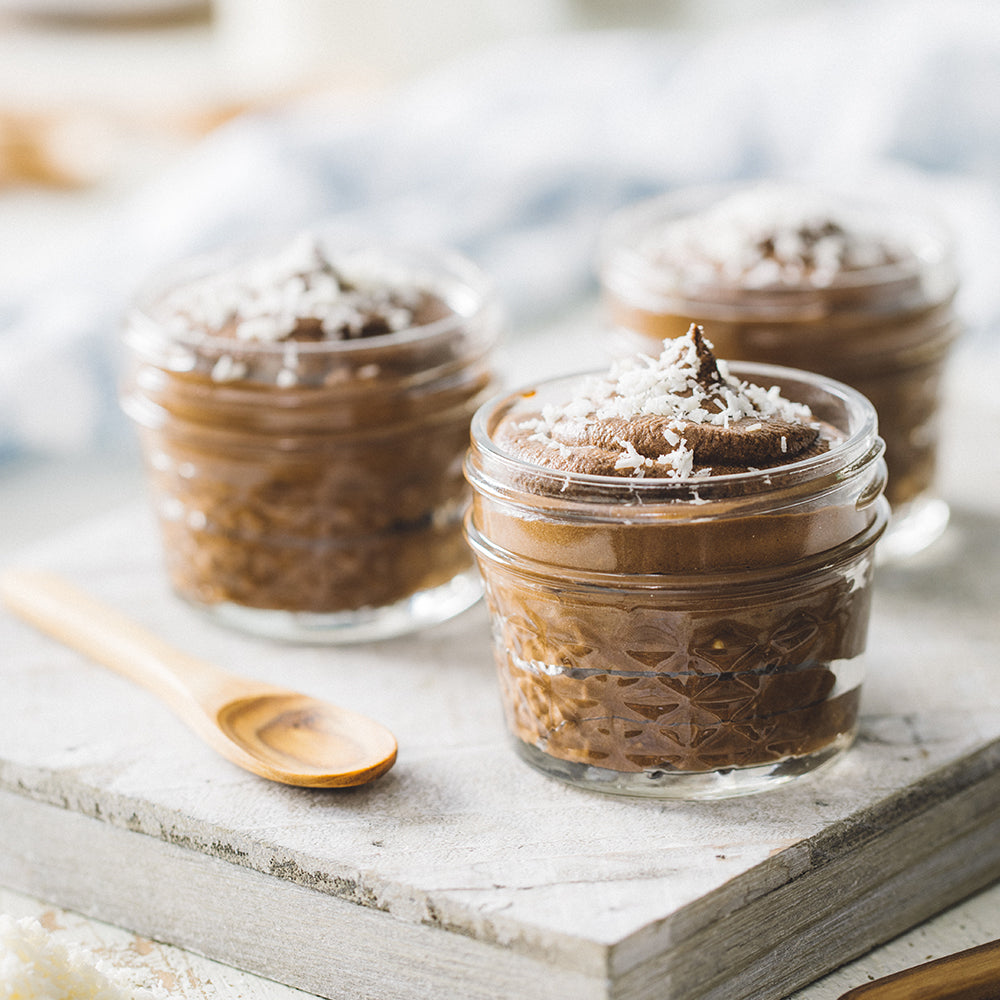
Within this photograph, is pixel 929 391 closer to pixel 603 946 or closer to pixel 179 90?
pixel 603 946

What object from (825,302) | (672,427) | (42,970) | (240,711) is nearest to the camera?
(42,970)

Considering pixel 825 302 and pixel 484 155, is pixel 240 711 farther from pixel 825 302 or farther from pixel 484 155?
pixel 484 155

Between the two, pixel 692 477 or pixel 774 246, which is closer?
pixel 692 477

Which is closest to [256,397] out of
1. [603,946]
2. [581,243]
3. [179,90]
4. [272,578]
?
[272,578]

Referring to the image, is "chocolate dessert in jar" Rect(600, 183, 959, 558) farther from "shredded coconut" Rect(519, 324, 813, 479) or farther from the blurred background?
the blurred background

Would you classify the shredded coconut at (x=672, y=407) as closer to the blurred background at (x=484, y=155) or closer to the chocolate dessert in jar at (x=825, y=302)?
the chocolate dessert in jar at (x=825, y=302)

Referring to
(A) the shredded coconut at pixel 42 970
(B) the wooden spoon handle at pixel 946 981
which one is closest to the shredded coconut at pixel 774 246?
(B) the wooden spoon handle at pixel 946 981

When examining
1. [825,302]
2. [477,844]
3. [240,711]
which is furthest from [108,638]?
[825,302]
